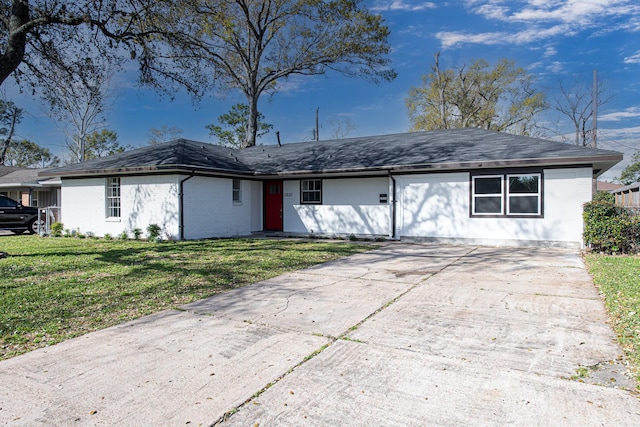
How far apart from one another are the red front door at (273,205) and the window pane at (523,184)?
8927 mm

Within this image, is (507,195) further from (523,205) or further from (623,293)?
(623,293)

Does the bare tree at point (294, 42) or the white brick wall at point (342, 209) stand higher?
the bare tree at point (294, 42)

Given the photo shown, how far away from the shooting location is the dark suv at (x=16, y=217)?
1731 cm

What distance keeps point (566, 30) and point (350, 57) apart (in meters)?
12.3

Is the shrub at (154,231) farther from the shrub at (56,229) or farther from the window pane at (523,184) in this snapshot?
the window pane at (523,184)

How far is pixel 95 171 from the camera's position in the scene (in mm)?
15164

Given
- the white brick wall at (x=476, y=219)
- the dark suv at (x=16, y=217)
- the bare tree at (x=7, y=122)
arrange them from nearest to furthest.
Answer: the white brick wall at (x=476, y=219) → the dark suv at (x=16, y=217) → the bare tree at (x=7, y=122)

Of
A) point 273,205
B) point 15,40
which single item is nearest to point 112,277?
point 15,40

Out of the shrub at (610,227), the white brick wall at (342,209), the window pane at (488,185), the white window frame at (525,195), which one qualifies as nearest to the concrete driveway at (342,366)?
the shrub at (610,227)

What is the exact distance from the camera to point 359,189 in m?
15.0

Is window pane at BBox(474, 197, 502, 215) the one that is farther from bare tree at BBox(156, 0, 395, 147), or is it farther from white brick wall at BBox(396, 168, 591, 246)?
bare tree at BBox(156, 0, 395, 147)

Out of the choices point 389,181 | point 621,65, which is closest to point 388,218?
point 389,181

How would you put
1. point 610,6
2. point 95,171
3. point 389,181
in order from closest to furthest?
point 389,181 → point 95,171 → point 610,6

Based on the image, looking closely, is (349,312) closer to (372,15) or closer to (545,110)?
(372,15)
